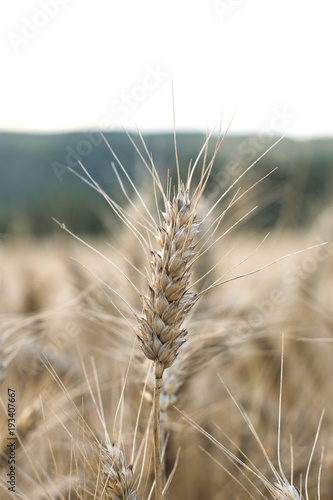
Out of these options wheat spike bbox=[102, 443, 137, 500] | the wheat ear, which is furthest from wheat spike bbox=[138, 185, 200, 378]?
wheat spike bbox=[102, 443, 137, 500]

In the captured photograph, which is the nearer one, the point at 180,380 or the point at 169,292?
the point at 169,292

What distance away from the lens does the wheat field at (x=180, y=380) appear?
98 cm

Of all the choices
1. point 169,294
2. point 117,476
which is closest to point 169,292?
point 169,294

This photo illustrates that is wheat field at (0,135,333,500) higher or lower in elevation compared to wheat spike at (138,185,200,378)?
lower

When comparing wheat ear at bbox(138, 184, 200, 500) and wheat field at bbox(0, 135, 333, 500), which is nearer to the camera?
wheat ear at bbox(138, 184, 200, 500)

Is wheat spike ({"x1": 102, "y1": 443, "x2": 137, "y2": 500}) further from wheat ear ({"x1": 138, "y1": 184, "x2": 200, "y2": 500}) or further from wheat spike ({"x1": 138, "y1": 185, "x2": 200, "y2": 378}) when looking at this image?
wheat spike ({"x1": 138, "y1": 185, "x2": 200, "y2": 378})

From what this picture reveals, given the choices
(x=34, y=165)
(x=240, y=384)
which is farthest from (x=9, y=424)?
(x=34, y=165)

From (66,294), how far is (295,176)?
160cm

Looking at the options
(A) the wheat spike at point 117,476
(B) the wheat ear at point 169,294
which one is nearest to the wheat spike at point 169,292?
(B) the wheat ear at point 169,294

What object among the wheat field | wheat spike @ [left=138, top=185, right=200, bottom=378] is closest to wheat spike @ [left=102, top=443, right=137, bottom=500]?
the wheat field

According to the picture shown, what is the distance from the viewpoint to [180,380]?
102 centimetres

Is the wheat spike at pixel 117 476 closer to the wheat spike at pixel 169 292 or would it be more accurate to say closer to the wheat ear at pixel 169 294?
the wheat ear at pixel 169 294

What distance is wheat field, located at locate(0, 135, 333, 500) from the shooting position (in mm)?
976

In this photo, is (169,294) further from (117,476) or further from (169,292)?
(117,476)
